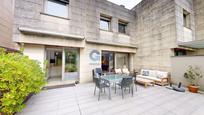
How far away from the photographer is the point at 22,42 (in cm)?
512

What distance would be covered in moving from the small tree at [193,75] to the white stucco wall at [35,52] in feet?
27.4

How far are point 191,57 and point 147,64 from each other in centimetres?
294

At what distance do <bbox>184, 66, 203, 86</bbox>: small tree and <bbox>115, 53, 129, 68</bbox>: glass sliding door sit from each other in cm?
467

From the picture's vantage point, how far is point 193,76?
545 cm

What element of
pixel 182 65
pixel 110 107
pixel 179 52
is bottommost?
pixel 110 107

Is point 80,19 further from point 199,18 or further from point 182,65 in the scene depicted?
point 199,18

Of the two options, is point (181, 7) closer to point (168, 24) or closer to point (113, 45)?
point (168, 24)

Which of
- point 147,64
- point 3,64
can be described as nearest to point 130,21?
point 147,64

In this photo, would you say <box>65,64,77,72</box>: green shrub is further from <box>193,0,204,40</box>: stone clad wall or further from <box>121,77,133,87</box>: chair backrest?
<box>193,0,204,40</box>: stone clad wall

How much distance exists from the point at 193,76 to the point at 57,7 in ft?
28.9

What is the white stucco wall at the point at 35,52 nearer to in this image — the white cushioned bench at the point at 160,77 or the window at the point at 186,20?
the white cushioned bench at the point at 160,77

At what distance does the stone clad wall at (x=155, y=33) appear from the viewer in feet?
22.2

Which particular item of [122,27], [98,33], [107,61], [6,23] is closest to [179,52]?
[122,27]

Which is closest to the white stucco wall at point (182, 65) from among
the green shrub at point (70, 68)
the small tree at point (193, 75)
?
the small tree at point (193, 75)
